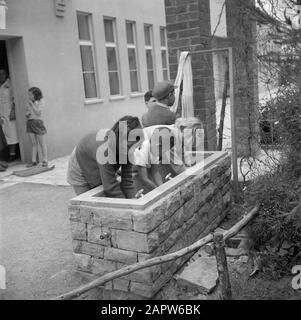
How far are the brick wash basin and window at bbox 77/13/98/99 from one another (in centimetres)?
745

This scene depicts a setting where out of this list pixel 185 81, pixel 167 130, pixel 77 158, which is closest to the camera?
pixel 77 158

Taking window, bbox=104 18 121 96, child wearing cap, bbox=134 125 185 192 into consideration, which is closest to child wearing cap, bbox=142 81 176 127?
child wearing cap, bbox=134 125 185 192

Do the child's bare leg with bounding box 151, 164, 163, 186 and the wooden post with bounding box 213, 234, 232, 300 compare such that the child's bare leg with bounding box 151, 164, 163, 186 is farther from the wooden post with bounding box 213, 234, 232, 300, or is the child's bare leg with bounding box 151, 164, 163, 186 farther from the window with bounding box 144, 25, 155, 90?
the window with bounding box 144, 25, 155, 90

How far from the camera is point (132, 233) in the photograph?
10.6 feet

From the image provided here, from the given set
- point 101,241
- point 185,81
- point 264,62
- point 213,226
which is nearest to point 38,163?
point 185,81

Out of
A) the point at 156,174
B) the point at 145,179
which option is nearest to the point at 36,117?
the point at 156,174

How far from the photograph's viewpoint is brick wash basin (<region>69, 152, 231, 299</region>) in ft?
10.6

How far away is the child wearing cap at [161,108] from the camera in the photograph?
4.50m

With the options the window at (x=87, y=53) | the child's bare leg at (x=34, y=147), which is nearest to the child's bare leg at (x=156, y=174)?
the child's bare leg at (x=34, y=147)

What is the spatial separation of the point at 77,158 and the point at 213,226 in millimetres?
1716

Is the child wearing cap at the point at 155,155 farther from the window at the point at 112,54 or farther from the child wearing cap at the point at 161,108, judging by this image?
the window at the point at 112,54

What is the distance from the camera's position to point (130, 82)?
1286 centimetres

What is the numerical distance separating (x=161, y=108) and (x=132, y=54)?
9.05 m
